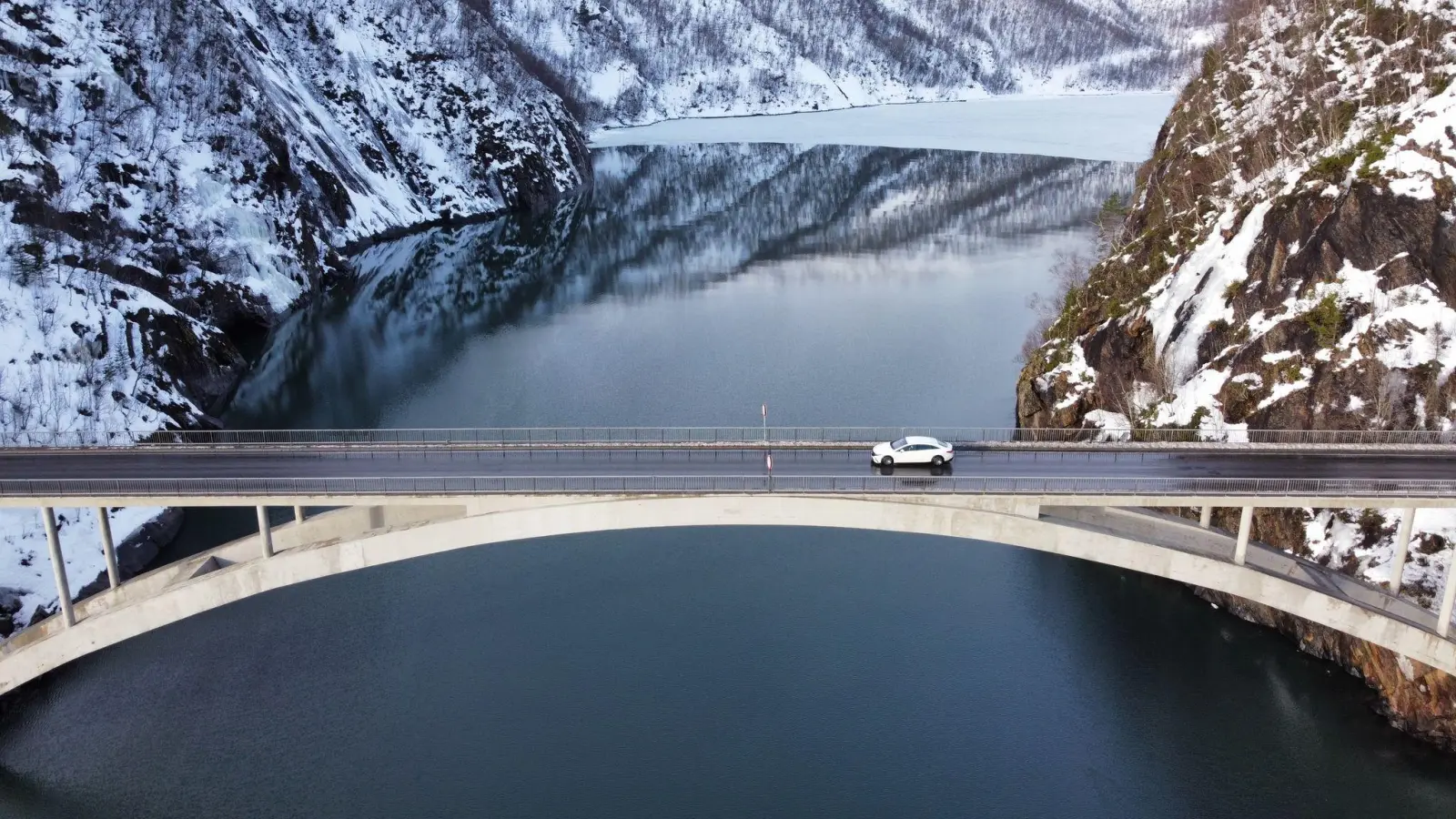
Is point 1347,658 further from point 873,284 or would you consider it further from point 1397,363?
point 873,284

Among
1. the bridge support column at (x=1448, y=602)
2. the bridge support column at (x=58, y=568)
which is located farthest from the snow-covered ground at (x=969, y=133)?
the bridge support column at (x=58, y=568)

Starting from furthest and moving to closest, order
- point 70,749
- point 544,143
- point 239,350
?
point 544,143, point 239,350, point 70,749

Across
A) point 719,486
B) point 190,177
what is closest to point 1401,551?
point 719,486

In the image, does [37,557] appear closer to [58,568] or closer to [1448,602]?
[58,568]

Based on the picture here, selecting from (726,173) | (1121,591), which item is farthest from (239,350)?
(726,173)

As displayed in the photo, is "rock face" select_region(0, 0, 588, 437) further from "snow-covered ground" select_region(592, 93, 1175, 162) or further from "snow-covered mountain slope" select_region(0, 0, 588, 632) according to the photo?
"snow-covered ground" select_region(592, 93, 1175, 162)

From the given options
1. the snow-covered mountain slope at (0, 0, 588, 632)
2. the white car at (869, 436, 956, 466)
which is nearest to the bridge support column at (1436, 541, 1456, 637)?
the white car at (869, 436, 956, 466)
